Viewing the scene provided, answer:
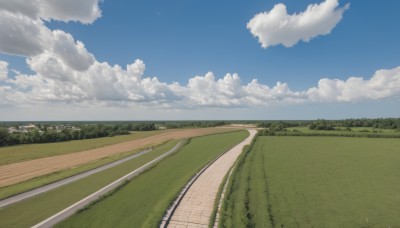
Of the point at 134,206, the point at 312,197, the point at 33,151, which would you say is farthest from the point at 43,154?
the point at 312,197

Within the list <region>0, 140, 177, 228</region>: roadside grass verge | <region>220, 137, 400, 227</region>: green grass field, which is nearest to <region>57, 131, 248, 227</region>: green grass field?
<region>0, 140, 177, 228</region>: roadside grass verge

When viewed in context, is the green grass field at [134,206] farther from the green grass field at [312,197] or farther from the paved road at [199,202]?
the green grass field at [312,197]

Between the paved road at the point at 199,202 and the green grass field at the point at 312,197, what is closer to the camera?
the paved road at the point at 199,202

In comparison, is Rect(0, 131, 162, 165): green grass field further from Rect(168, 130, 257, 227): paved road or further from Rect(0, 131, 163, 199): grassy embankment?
Rect(168, 130, 257, 227): paved road

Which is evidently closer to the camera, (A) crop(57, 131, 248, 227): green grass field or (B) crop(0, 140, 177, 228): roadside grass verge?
(A) crop(57, 131, 248, 227): green grass field

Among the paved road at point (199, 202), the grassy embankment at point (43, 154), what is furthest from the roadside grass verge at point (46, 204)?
the paved road at point (199, 202)

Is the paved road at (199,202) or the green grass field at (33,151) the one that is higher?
the paved road at (199,202)

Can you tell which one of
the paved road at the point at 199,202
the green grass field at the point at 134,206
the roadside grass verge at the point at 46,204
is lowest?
the roadside grass verge at the point at 46,204

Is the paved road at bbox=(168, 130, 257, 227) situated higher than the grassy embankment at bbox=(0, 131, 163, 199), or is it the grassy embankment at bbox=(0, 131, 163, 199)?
the paved road at bbox=(168, 130, 257, 227)

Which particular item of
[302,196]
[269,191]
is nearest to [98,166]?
[269,191]

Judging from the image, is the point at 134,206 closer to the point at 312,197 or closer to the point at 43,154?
the point at 312,197

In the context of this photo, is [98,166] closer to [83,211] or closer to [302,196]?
[83,211]
